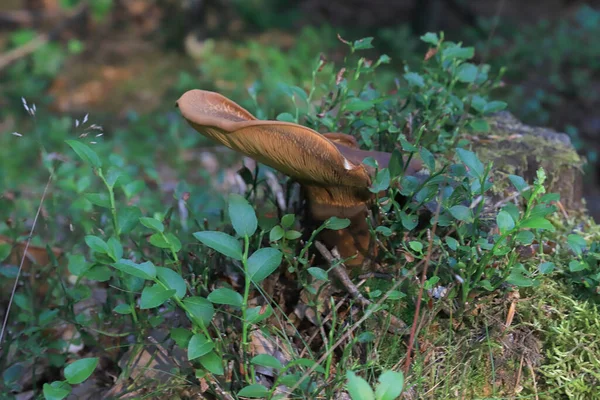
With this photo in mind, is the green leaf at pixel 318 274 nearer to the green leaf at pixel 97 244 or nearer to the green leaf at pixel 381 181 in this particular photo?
the green leaf at pixel 381 181

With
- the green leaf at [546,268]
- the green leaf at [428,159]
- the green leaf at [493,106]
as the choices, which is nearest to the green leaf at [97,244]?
the green leaf at [428,159]

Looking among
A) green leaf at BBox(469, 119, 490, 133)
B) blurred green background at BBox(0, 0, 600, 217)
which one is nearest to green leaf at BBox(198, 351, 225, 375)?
green leaf at BBox(469, 119, 490, 133)

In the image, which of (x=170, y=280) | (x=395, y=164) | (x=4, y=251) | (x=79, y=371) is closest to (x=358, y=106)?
(x=395, y=164)

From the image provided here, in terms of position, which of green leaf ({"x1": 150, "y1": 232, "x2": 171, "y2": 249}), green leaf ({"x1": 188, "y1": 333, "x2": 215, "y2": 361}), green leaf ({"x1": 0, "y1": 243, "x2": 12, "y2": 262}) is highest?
green leaf ({"x1": 150, "y1": 232, "x2": 171, "y2": 249})

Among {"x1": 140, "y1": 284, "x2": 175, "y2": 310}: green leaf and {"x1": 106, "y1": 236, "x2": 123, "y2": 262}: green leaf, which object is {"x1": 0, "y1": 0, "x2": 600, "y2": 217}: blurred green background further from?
{"x1": 140, "y1": 284, "x2": 175, "y2": 310}: green leaf

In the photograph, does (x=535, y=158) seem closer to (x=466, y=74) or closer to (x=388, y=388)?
(x=466, y=74)

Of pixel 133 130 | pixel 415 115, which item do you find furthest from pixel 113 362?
pixel 133 130
